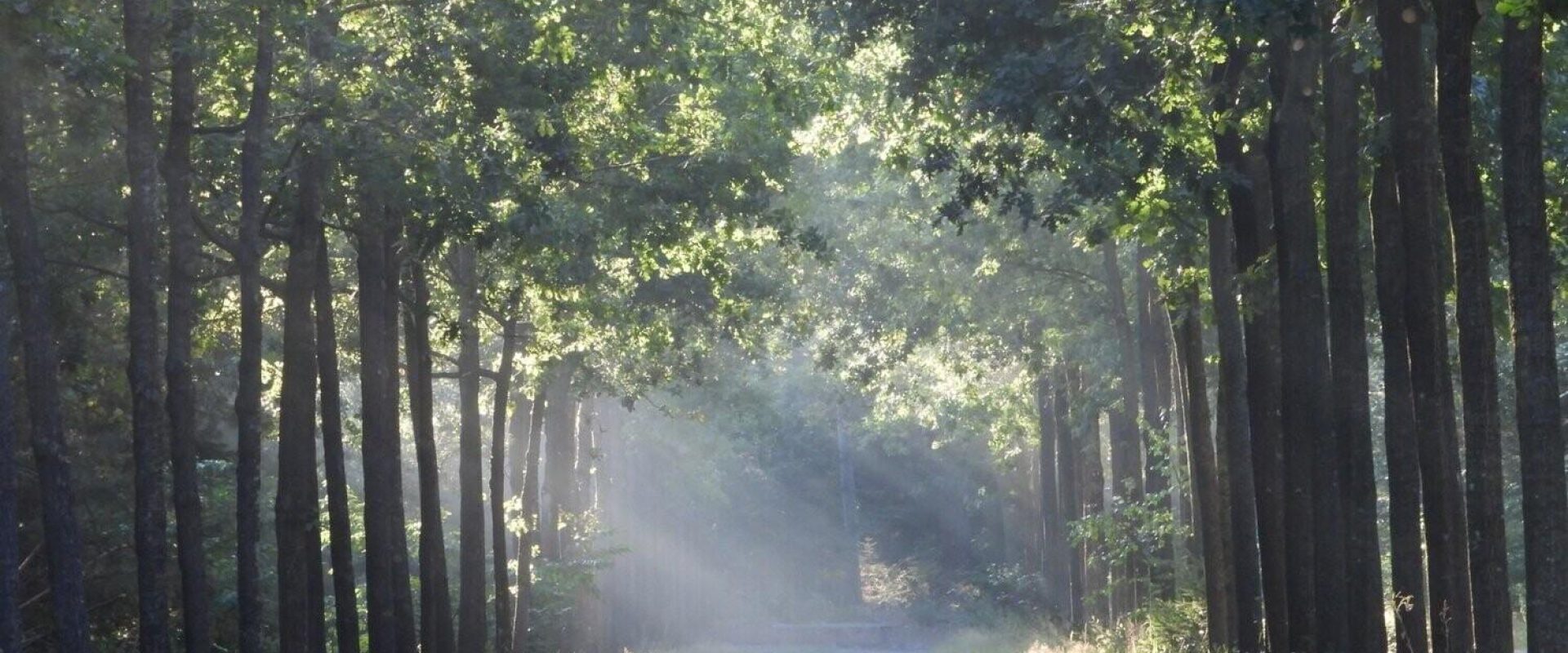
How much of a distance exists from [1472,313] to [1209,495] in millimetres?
11916

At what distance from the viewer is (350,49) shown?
17.5 meters

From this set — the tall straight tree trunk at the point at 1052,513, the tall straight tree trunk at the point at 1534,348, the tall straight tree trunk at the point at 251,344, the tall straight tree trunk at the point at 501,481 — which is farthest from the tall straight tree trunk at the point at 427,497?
the tall straight tree trunk at the point at 1052,513

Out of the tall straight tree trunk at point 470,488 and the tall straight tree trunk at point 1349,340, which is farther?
the tall straight tree trunk at point 470,488

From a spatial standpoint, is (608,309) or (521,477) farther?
(521,477)

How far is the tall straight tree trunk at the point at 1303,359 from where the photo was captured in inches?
676

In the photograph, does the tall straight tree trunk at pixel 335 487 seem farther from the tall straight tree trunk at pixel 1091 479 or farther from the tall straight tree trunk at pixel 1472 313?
the tall straight tree trunk at pixel 1091 479

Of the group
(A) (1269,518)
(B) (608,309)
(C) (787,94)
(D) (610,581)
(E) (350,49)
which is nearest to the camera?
(E) (350,49)

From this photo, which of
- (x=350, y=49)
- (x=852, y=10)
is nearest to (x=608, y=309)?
(x=852, y=10)

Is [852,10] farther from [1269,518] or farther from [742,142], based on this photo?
[1269,518]

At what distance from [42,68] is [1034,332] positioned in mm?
28242

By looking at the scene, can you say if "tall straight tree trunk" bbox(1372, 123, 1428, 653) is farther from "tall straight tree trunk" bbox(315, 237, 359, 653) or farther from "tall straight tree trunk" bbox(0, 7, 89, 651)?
"tall straight tree trunk" bbox(315, 237, 359, 653)

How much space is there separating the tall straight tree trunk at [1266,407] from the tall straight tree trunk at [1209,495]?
3.97 m

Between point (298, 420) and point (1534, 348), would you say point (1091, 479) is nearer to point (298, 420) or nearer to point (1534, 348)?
point (298, 420)

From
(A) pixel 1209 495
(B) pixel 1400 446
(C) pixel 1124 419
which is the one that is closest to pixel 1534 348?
(B) pixel 1400 446
